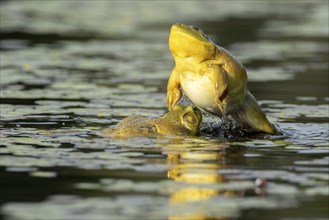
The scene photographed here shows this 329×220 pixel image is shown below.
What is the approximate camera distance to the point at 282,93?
12.4 metres

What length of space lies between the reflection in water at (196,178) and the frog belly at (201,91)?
0.56 m

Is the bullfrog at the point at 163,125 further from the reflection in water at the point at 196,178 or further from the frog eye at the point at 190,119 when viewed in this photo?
the reflection in water at the point at 196,178

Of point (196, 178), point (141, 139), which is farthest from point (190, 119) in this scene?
point (196, 178)

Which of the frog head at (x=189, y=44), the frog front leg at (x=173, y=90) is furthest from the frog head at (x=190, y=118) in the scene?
the frog head at (x=189, y=44)

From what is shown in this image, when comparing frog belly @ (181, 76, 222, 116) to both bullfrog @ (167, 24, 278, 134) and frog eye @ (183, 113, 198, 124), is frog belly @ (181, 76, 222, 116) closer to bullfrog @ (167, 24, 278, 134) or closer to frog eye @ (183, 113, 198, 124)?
bullfrog @ (167, 24, 278, 134)

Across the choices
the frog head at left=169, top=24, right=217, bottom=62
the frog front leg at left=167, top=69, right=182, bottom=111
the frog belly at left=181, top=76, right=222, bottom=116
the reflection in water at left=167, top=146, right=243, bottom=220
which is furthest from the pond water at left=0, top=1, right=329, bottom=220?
the frog head at left=169, top=24, right=217, bottom=62

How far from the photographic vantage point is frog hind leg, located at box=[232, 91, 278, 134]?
925 centimetres

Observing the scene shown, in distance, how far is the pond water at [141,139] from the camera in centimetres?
636

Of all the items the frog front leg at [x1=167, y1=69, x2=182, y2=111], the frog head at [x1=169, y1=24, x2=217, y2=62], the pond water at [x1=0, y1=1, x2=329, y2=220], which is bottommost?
the pond water at [x1=0, y1=1, x2=329, y2=220]

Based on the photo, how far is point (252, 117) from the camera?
9273 millimetres

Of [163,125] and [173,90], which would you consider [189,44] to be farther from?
[163,125]

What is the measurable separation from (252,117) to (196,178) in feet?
7.66

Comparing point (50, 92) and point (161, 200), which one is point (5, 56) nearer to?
point (50, 92)

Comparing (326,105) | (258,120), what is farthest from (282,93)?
(258,120)
